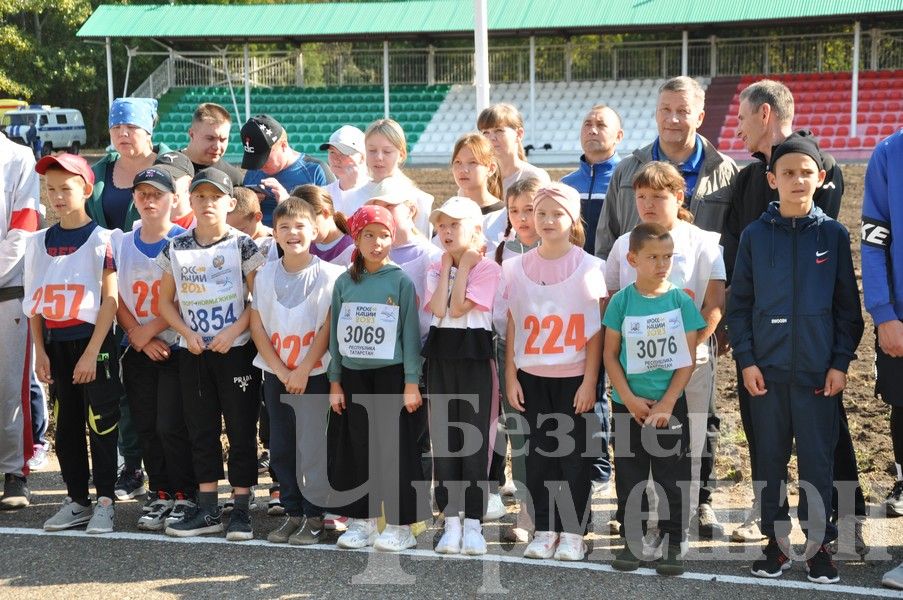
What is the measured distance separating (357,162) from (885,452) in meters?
3.62

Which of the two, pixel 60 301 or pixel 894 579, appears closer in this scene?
pixel 894 579

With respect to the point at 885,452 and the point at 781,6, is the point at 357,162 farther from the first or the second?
the point at 781,6

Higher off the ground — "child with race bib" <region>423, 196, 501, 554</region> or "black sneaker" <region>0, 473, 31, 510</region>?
"child with race bib" <region>423, 196, 501, 554</region>

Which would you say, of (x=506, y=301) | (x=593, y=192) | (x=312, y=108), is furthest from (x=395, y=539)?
(x=312, y=108)

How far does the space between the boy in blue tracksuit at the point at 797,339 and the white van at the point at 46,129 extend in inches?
1321

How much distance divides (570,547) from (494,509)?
0.69 metres

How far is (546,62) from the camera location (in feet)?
123

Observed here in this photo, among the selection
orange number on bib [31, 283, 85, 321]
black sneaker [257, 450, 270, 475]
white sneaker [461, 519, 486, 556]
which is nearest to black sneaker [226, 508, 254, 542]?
black sneaker [257, 450, 270, 475]

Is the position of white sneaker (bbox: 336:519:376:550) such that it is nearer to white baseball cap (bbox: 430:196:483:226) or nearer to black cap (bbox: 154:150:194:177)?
white baseball cap (bbox: 430:196:483:226)

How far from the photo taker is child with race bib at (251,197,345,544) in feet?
16.2

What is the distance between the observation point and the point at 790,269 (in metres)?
4.36

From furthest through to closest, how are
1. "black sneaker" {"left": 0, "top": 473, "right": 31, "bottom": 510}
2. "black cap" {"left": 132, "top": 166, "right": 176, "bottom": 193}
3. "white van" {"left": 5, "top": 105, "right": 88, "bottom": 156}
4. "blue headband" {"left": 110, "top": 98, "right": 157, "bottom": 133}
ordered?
"white van" {"left": 5, "top": 105, "right": 88, "bottom": 156} < "blue headband" {"left": 110, "top": 98, "right": 157, "bottom": 133} < "black sneaker" {"left": 0, "top": 473, "right": 31, "bottom": 510} < "black cap" {"left": 132, "top": 166, "right": 176, "bottom": 193}

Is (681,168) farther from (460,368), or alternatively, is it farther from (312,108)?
(312,108)

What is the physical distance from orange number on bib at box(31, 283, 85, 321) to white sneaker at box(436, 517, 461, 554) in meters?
2.14
